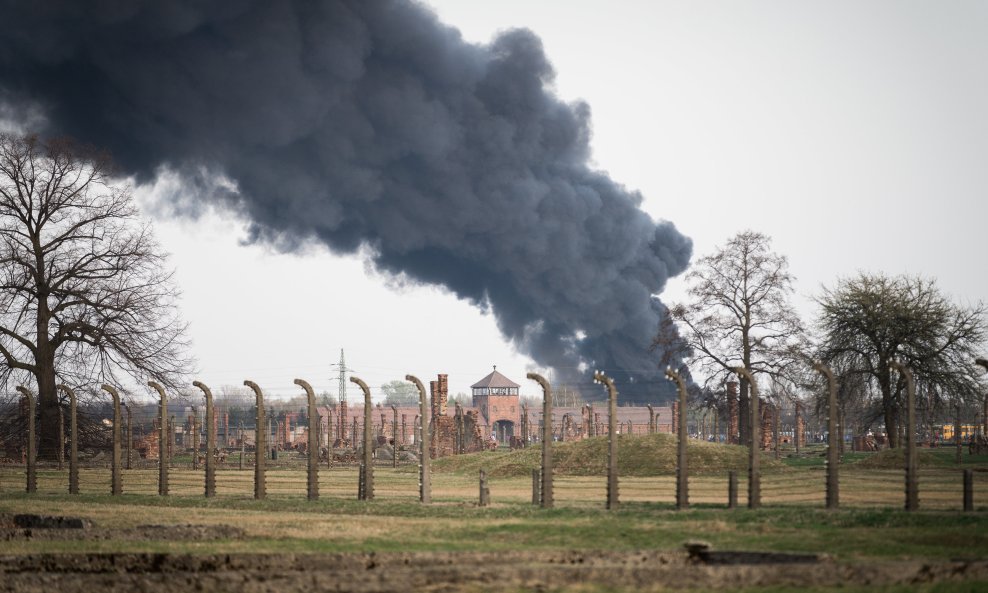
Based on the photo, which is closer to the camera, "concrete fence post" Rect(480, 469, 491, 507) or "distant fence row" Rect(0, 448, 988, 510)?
"concrete fence post" Rect(480, 469, 491, 507)

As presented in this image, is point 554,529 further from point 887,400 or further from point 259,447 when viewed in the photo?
point 887,400

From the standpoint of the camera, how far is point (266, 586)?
53.9 ft

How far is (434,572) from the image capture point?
17.1 m

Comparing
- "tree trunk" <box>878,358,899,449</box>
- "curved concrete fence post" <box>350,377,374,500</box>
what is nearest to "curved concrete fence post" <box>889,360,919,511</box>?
"curved concrete fence post" <box>350,377,374,500</box>

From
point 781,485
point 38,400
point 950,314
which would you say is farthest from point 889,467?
point 38,400

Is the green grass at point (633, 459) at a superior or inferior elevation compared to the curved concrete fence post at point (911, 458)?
inferior

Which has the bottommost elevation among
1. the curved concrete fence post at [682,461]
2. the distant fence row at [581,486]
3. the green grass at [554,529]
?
the distant fence row at [581,486]

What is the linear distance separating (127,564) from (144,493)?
20.6 m

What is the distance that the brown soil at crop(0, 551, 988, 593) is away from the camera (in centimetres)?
1608

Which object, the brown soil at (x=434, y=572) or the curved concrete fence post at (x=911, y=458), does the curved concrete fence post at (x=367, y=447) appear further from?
the curved concrete fence post at (x=911, y=458)

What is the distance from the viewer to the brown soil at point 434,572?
52.7ft

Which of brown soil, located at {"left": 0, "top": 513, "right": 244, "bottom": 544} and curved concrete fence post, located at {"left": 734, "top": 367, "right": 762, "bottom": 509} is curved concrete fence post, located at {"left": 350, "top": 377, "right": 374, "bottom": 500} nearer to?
brown soil, located at {"left": 0, "top": 513, "right": 244, "bottom": 544}

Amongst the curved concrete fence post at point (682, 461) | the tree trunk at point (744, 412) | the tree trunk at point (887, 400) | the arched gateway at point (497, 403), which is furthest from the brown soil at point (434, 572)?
the arched gateway at point (497, 403)

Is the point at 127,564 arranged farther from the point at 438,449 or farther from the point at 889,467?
the point at 438,449
